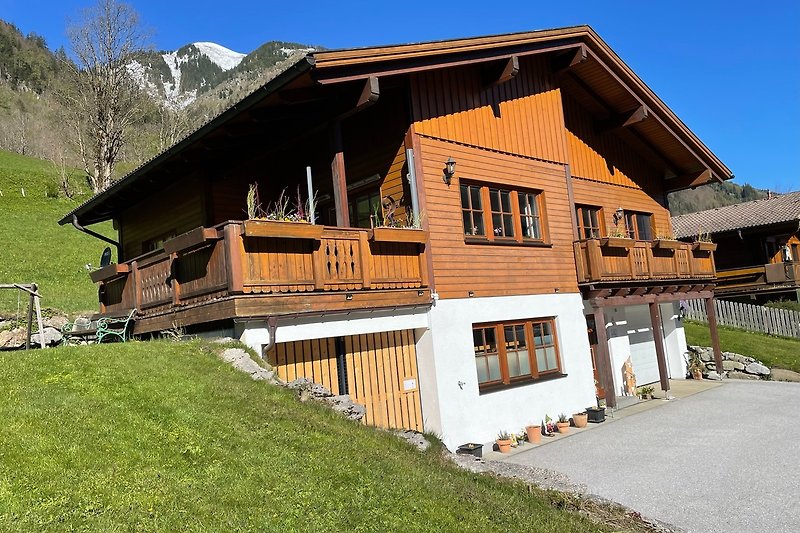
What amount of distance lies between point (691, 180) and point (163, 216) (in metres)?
16.2

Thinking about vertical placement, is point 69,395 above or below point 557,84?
below

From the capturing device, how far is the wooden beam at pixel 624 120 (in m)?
17.0

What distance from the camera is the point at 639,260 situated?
640 inches

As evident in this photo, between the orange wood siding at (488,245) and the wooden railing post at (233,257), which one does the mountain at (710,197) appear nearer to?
the orange wood siding at (488,245)

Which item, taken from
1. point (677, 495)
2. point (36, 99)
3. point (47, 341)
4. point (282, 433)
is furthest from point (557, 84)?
point (36, 99)

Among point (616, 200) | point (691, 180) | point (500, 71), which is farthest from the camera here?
point (691, 180)

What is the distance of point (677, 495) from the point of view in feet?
27.4

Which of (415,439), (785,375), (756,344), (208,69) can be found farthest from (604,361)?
(208,69)

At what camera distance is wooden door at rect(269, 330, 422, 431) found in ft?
33.3

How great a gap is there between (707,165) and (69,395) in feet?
63.6

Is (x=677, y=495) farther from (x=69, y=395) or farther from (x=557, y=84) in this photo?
(x=557, y=84)

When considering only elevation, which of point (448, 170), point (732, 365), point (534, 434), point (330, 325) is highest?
point (448, 170)

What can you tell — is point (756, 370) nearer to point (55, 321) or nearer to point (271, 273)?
point (271, 273)

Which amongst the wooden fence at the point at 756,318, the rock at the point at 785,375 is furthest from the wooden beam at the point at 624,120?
the wooden fence at the point at 756,318
